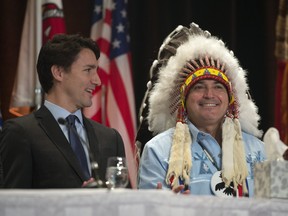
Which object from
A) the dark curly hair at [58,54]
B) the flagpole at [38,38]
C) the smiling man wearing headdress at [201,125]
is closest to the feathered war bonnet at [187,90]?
the smiling man wearing headdress at [201,125]

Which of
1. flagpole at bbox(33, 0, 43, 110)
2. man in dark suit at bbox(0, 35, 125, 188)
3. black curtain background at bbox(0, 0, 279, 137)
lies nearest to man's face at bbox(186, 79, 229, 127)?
man in dark suit at bbox(0, 35, 125, 188)

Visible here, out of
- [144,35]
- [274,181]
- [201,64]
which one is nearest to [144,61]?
[144,35]

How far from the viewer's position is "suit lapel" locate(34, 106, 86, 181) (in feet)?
11.1

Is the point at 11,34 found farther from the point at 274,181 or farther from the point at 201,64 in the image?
the point at 274,181

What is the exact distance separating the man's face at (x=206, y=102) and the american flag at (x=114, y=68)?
4.91 ft

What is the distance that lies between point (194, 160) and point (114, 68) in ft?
6.04

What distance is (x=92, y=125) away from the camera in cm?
368

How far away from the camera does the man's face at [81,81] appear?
367 cm

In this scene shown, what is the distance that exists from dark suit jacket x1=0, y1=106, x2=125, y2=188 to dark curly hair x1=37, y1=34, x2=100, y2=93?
332mm

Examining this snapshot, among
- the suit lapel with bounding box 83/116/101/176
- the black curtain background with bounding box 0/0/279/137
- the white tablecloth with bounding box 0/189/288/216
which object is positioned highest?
the black curtain background with bounding box 0/0/279/137

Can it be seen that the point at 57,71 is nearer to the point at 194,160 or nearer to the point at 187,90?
the point at 187,90

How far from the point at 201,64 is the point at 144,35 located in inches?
72.7

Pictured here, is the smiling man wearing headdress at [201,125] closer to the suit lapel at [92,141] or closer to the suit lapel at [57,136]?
the suit lapel at [92,141]

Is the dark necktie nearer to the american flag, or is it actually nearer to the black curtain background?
the american flag
